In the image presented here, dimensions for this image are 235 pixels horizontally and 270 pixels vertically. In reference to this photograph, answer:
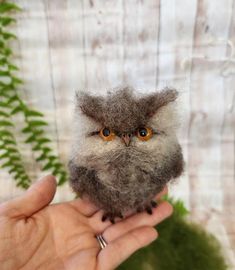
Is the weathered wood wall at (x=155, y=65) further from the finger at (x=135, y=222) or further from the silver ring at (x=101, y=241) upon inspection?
the silver ring at (x=101, y=241)

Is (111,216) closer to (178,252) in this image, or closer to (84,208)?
(84,208)

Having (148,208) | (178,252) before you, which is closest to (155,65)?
(148,208)

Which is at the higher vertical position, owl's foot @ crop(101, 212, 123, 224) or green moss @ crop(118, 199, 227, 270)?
owl's foot @ crop(101, 212, 123, 224)

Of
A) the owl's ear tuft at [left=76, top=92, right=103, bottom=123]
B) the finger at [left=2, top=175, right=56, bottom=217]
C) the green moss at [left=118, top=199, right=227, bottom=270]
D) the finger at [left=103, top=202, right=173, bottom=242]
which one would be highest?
the owl's ear tuft at [left=76, top=92, right=103, bottom=123]

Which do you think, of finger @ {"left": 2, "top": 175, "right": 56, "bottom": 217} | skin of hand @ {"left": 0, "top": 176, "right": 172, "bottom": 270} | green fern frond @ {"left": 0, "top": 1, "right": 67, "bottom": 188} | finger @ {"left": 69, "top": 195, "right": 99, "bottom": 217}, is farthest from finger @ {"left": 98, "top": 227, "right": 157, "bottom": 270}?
green fern frond @ {"left": 0, "top": 1, "right": 67, "bottom": 188}

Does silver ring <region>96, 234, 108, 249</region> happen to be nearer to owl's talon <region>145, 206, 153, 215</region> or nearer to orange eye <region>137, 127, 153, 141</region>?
owl's talon <region>145, 206, 153, 215</region>

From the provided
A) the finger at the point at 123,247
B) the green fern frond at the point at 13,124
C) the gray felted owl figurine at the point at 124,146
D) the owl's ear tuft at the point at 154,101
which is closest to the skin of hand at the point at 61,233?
the finger at the point at 123,247

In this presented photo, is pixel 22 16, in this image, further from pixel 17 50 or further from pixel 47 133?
pixel 47 133
